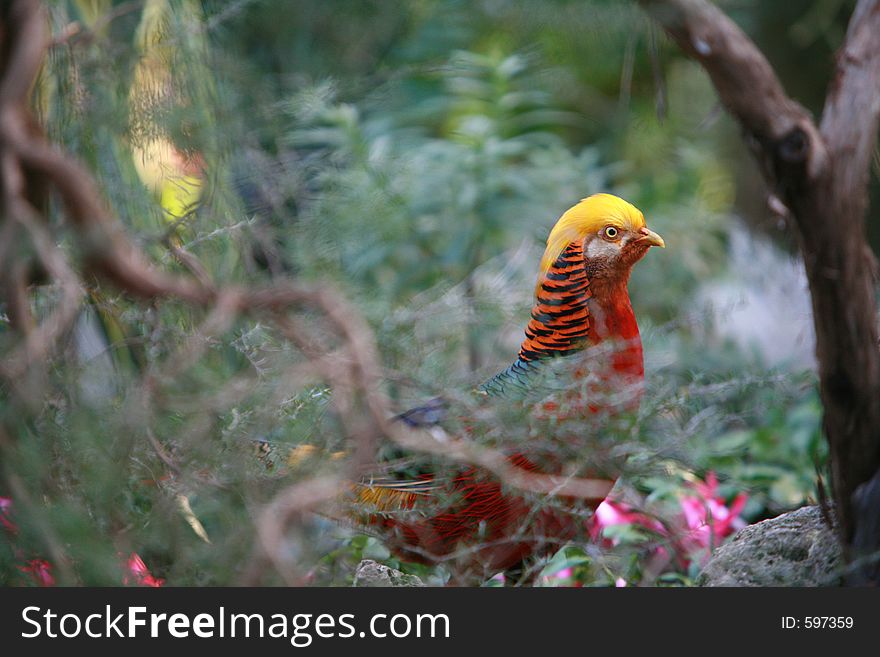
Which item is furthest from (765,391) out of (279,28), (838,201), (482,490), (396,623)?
(279,28)

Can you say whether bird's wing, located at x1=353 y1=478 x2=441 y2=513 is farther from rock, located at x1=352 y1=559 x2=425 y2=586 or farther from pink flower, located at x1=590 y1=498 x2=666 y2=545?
pink flower, located at x1=590 y1=498 x2=666 y2=545

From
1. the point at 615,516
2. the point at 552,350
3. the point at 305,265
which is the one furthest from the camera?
the point at 615,516

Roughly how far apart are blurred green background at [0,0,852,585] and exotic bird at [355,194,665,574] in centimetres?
8

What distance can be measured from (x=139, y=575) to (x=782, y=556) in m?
1.24

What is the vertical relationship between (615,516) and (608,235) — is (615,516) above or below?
below

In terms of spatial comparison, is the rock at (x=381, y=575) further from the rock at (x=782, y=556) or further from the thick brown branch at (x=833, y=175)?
the thick brown branch at (x=833, y=175)

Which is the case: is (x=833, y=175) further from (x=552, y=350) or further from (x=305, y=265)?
(x=305, y=265)

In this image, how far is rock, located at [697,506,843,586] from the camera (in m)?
1.78

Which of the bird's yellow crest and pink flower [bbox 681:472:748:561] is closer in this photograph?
the bird's yellow crest

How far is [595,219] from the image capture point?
1803mm

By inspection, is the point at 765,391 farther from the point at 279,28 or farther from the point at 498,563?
the point at 279,28

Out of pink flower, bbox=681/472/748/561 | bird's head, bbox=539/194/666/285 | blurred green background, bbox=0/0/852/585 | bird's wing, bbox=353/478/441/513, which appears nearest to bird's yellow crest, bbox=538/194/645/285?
bird's head, bbox=539/194/666/285

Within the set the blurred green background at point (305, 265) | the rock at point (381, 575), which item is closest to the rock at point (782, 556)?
the blurred green background at point (305, 265)

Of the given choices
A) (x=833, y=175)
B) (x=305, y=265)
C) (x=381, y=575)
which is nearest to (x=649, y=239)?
(x=833, y=175)
